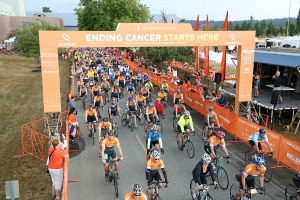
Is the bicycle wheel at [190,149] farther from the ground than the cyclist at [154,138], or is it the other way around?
the cyclist at [154,138]

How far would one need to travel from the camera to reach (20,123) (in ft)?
58.6

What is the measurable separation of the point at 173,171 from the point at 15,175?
562cm

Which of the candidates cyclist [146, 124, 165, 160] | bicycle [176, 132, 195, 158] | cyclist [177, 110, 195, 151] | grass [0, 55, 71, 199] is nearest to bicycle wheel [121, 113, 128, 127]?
bicycle [176, 132, 195, 158]

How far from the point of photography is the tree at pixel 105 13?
5344 cm

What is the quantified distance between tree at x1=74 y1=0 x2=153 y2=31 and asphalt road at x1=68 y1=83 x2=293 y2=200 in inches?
1620

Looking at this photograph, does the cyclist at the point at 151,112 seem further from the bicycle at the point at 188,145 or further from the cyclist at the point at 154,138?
the cyclist at the point at 154,138

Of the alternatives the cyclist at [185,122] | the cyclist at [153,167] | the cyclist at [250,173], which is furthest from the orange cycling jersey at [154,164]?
the cyclist at [185,122]

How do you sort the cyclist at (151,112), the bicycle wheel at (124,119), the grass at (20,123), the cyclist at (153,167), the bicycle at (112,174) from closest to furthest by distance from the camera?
the cyclist at (153,167), the bicycle at (112,174), the grass at (20,123), the cyclist at (151,112), the bicycle wheel at (124,119)

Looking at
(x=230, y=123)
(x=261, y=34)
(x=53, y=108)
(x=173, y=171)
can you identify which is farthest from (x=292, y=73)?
(x=261, y=34)

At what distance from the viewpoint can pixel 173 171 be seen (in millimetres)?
10906

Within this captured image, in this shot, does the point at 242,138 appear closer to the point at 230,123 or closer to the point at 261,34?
the point at 230,123

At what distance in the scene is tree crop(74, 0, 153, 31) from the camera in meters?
53.4

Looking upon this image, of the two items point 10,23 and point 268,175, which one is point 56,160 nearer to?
point 268,175

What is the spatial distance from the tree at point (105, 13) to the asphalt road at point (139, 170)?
41138 mm
